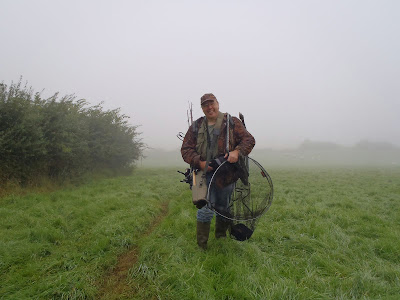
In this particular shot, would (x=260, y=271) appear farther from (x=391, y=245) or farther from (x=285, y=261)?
(x=391, y=245)

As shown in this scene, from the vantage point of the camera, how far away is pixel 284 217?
7.02 m

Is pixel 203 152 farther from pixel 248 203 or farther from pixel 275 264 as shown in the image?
pixel 275 264

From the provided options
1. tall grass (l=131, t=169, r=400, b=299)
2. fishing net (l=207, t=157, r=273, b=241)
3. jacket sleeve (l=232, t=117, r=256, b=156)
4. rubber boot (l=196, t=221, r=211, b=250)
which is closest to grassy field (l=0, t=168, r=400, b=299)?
tall grass (l=131, t=169, r=400, b=299)

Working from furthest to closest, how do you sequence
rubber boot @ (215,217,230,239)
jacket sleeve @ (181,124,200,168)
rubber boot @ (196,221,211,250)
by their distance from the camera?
rubber boot @ (215,217,230,239), rubber boot @ (196,221,211,250), jacket sleeve @ (181,124,200,168)

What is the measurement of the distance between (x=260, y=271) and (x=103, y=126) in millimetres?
17796

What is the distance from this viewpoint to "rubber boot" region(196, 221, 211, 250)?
422cm

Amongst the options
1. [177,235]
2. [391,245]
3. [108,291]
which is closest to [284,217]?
[391,245]

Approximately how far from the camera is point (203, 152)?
4156mm

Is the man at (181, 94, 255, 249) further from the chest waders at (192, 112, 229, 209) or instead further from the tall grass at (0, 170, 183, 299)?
the tall grass at (0, 170, 183, 299)

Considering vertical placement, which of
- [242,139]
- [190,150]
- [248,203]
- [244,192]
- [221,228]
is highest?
[242,139]

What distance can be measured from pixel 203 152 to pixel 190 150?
24cm

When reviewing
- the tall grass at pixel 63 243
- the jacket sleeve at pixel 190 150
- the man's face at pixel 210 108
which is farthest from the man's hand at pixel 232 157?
the tall grass at pixel 63 243

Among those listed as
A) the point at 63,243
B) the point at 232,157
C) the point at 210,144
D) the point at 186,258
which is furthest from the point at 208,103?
the point at 63,243

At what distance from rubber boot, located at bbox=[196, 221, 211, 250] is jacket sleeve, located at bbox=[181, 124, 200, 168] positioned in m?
1.12
